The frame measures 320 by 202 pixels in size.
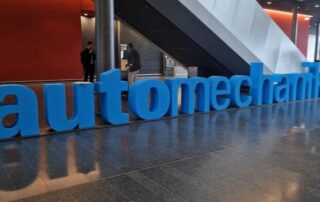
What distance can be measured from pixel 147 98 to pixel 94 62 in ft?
16.8

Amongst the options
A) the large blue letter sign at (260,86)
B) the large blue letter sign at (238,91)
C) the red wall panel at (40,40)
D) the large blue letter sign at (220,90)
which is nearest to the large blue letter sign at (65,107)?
the large blue letter sign at (220,90)

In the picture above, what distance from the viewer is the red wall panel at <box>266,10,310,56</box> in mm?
18078

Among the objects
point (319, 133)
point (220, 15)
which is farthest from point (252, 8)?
point (319, 133)

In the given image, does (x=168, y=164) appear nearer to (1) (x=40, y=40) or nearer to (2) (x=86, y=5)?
(1) (x=40, y=40)

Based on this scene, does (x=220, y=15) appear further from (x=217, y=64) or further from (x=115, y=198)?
(x=115, y=198)

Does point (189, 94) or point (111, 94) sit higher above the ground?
point (111, 94)

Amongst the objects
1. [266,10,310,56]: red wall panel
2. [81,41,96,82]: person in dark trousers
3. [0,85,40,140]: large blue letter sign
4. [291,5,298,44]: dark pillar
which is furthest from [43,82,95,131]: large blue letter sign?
[266,10,310,56]: red wall panel

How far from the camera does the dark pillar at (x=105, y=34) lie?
619 cm

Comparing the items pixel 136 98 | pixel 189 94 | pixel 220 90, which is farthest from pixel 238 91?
pixel 136 98

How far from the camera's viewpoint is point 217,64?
955 centimetres

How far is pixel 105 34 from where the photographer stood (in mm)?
6242

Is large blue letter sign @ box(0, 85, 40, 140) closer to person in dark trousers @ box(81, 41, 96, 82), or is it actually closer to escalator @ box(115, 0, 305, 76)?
escalator @ box(115, 0, 305, 76)

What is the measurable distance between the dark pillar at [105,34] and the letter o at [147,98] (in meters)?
0.83

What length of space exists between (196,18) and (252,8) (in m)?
2.01
